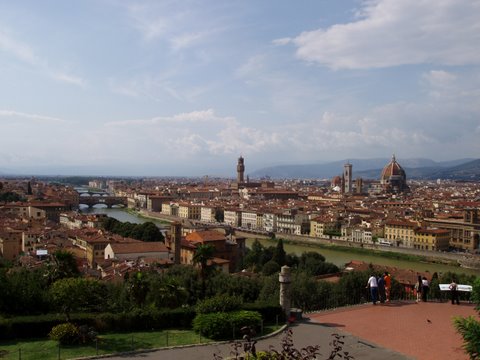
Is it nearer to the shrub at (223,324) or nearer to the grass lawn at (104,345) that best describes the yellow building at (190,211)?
the grass lawn at (104,345)

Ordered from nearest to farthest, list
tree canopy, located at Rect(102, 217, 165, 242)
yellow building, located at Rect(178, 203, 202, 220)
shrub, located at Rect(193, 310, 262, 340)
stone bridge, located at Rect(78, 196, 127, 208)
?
shrub, located at Rect(193, 310, 262, 340) → tree canopy, located at Rect(102, 217, 165, 242) → yellow building, located at Rect(178, 203, 202, 220) → stone bridge, located at Rect(78, 196, 127, 208)

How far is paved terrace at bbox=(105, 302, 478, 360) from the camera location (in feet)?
23.4

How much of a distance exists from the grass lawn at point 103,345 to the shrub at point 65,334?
0.38 feet

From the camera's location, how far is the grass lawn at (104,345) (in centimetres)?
733

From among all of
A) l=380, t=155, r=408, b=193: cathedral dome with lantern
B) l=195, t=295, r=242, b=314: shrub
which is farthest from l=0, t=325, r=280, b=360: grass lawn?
l=380, t=155, r=408, b=193: cathedral dome with lantern

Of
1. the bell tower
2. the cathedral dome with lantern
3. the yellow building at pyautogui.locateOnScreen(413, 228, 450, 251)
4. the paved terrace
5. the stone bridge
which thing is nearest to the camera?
the paved terrace

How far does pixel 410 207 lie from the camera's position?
214 ft

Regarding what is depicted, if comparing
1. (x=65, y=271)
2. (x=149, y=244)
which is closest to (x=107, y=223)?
(x=149, y=244)

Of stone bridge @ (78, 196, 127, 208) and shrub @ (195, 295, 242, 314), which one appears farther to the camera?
stone bridge @ (78, 196, 127, 208)

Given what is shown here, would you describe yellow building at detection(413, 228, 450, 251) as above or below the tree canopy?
below

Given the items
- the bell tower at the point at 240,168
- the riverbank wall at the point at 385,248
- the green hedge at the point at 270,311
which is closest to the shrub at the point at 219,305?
the green hedge at the point at 270,311

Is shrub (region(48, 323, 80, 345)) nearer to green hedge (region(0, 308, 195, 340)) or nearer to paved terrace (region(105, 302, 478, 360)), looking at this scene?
green hedge (region(0, 308, 195, 340))

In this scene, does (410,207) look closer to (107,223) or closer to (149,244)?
(107,223)

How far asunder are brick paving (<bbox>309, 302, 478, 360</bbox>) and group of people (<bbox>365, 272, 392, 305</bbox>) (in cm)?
22
